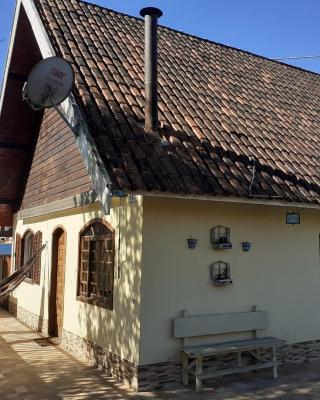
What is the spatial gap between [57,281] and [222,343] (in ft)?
15.3

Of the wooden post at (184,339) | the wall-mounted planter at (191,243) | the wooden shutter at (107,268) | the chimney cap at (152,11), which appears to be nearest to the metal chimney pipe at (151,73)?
the chimney cap at (152,11)

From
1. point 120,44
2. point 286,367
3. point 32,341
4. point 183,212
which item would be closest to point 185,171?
point 183,212

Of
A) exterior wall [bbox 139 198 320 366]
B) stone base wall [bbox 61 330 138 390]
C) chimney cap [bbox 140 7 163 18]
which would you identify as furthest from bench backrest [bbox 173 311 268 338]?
chimney cap [bbox 140 7 163 18]

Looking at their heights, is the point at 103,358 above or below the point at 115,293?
below

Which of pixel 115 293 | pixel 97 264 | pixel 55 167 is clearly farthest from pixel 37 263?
pixel 115 293

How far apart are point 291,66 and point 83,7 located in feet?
22.6

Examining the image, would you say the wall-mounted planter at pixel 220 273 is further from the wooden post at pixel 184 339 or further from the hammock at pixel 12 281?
the hammock at pixel 12 281

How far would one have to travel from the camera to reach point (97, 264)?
8242mm

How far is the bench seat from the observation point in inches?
258

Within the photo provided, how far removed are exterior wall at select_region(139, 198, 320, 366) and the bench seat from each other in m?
0.19

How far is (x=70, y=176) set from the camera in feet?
30.2

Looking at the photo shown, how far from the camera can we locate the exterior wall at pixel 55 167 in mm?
8875

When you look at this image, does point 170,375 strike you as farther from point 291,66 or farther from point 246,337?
point 291,66

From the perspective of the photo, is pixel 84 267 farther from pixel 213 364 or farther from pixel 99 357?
pixel 213 364
